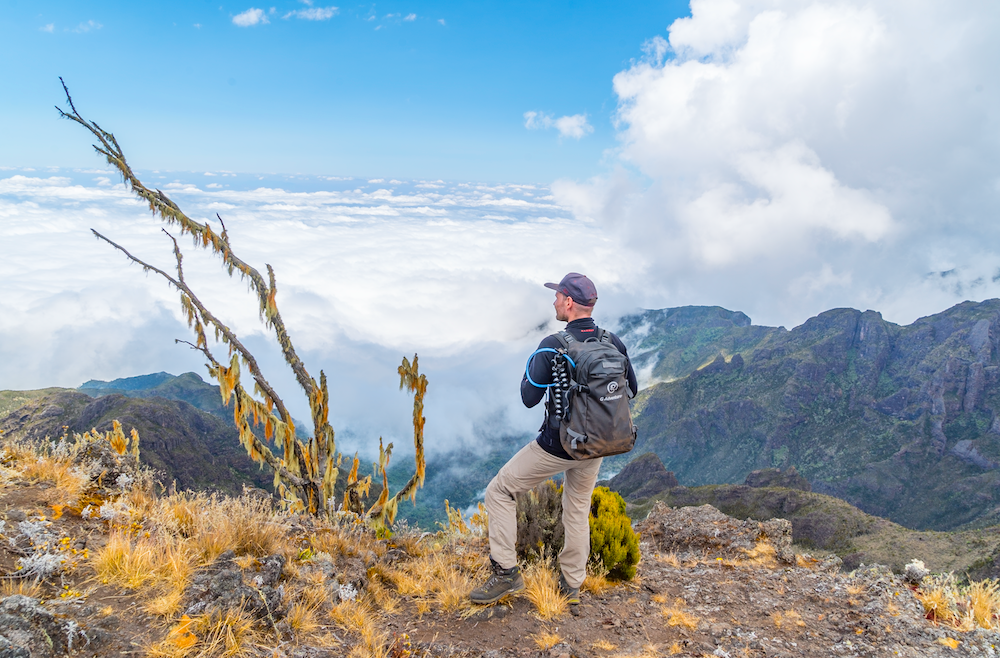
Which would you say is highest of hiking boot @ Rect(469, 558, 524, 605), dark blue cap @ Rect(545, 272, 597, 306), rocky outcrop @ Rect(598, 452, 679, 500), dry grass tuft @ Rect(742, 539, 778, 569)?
dark blue cap @ Rect(545, 272, 597, 306)

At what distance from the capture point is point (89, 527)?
16.9ft

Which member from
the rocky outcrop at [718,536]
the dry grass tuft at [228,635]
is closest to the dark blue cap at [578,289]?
the dry grass tuft at [228,635]

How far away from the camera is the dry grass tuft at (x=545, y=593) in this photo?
17.4 feet

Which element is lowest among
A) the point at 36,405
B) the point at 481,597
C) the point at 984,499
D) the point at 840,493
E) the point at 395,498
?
the point at 840,493

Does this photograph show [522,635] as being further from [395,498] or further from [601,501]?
[395,498]

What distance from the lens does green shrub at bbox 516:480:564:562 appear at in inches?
257

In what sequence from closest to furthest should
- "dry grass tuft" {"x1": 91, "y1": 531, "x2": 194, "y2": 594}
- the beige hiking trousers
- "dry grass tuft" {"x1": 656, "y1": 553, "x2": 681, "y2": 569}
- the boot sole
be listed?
"dry grass tuft" {"x1": 91, "y1": 531, "x2": 194, "y2": 594}
the beige hiking trousers
the boot sole
"dry grass tuft" {"x1": 656, "y1": 553, "x2": 681, "y2": 569}

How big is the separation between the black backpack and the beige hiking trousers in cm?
34

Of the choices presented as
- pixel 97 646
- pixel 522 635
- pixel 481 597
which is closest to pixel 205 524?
pixel 97 646

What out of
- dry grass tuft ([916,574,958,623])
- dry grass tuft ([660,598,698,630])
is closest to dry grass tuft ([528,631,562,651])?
dry grass tuft ([660,598,698,630])

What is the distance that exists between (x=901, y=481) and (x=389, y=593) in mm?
206092

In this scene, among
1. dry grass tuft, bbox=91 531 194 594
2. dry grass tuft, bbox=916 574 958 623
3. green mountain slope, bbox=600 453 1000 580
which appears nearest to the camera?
dry grass tuft, bbox=91 531 194 594

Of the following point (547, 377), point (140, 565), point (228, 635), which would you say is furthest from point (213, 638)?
point (547, 377)

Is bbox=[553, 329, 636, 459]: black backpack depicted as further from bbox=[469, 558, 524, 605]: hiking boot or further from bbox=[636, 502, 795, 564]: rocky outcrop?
bbox=[636, 502, 795, 564]: rocky outcrop
